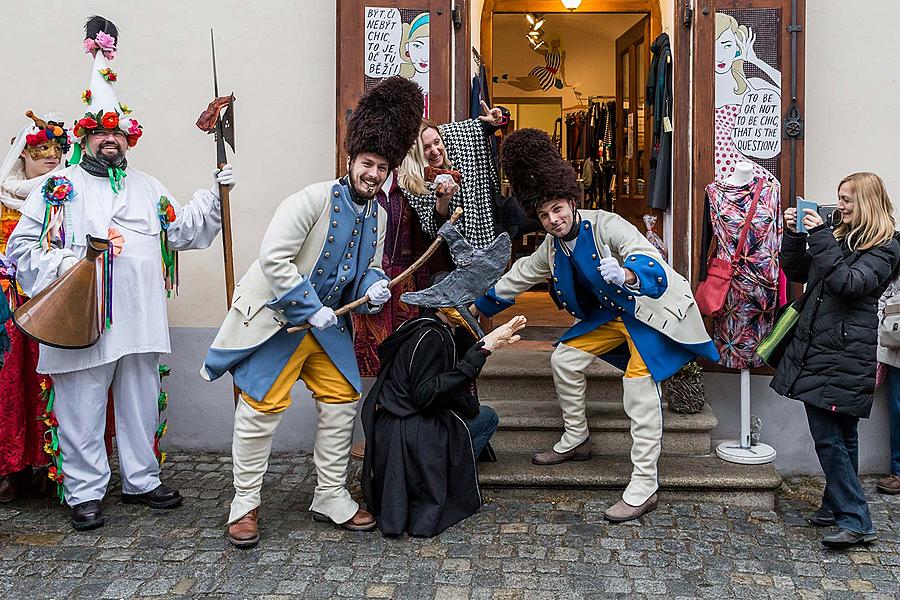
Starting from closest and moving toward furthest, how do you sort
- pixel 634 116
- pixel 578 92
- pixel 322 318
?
pixel 322 318, pixel 634 116, pixel 578 92

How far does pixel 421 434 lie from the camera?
4.16m

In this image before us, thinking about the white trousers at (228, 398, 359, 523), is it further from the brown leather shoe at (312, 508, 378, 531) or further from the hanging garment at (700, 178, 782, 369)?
the hanging garment at (700, 178, 782, 369)

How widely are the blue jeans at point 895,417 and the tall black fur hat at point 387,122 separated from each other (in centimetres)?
286

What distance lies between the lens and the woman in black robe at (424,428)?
409 centimetres

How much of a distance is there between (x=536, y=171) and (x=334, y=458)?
1556 millimetres

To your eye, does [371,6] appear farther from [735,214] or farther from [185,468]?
[185,468]

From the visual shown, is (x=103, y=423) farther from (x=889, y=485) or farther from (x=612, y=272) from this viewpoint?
(x=889, y=485)

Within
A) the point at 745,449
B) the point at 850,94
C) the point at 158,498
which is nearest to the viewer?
the point at 158,498

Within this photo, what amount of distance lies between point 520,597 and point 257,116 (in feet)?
10.3

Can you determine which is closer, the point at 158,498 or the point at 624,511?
the point at 624,511

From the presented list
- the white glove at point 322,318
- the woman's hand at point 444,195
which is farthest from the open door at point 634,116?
the white glove at point 322,318

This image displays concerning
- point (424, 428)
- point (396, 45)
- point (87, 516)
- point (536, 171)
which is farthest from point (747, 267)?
point (87, 516)

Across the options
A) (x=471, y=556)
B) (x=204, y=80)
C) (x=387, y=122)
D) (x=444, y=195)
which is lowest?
(x=471, y=556)

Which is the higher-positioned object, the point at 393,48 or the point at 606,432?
the point at 393,48
